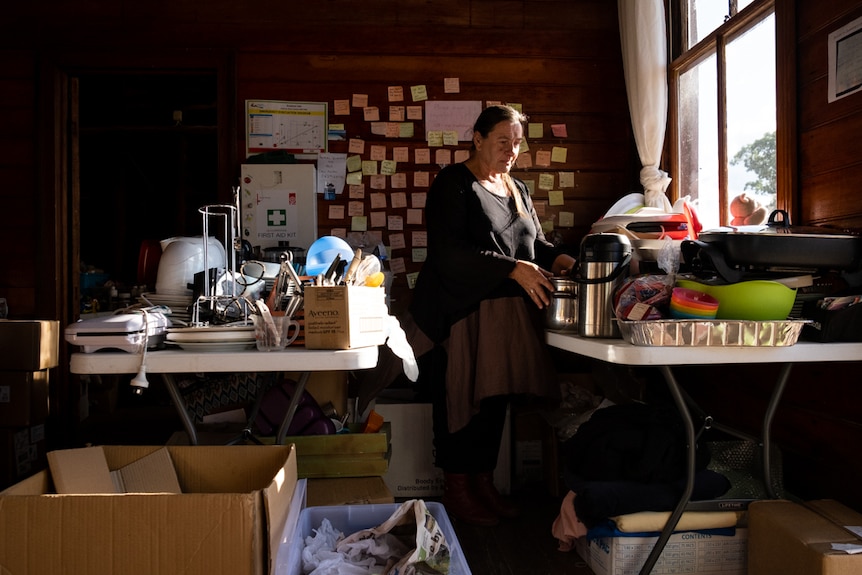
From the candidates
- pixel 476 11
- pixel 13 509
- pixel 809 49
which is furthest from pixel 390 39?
pixel 13 509

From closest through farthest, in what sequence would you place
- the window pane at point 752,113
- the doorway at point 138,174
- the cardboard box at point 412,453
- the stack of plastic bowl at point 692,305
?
the stack of plastic bowl at point 692,305 → the window pane at point 752,113 → the cardboard box at point 412,453 → the doorway at point 138,174

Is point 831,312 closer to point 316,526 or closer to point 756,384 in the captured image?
point 756,384

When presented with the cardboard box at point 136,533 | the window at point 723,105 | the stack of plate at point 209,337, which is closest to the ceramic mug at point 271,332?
the stack of plate at point 209,337

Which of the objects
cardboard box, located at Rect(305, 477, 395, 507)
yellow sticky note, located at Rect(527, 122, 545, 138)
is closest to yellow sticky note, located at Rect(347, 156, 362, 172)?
yellow sticky note, located at Rect(527, 122, 545, 138)

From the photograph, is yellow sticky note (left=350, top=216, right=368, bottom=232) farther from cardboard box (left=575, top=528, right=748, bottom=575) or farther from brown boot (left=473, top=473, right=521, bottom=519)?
cardboard box (left=575, top=528, right=748, bottom=575)

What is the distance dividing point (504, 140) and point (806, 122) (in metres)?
1.04

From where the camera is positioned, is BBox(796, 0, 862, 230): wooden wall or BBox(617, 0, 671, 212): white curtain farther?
BBox(617, 0, 671, 212): white curtain

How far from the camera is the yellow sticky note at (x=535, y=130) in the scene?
387cm

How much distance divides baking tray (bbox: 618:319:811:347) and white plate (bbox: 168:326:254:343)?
0.99m

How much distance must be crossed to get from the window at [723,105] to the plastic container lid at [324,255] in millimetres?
1581

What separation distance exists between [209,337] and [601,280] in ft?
3.36

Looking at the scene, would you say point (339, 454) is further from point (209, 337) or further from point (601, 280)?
point (601, 280)

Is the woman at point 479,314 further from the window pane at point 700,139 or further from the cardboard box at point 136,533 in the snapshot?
the cardboard box at point 136,533

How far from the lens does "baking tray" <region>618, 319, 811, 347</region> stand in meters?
1.57
